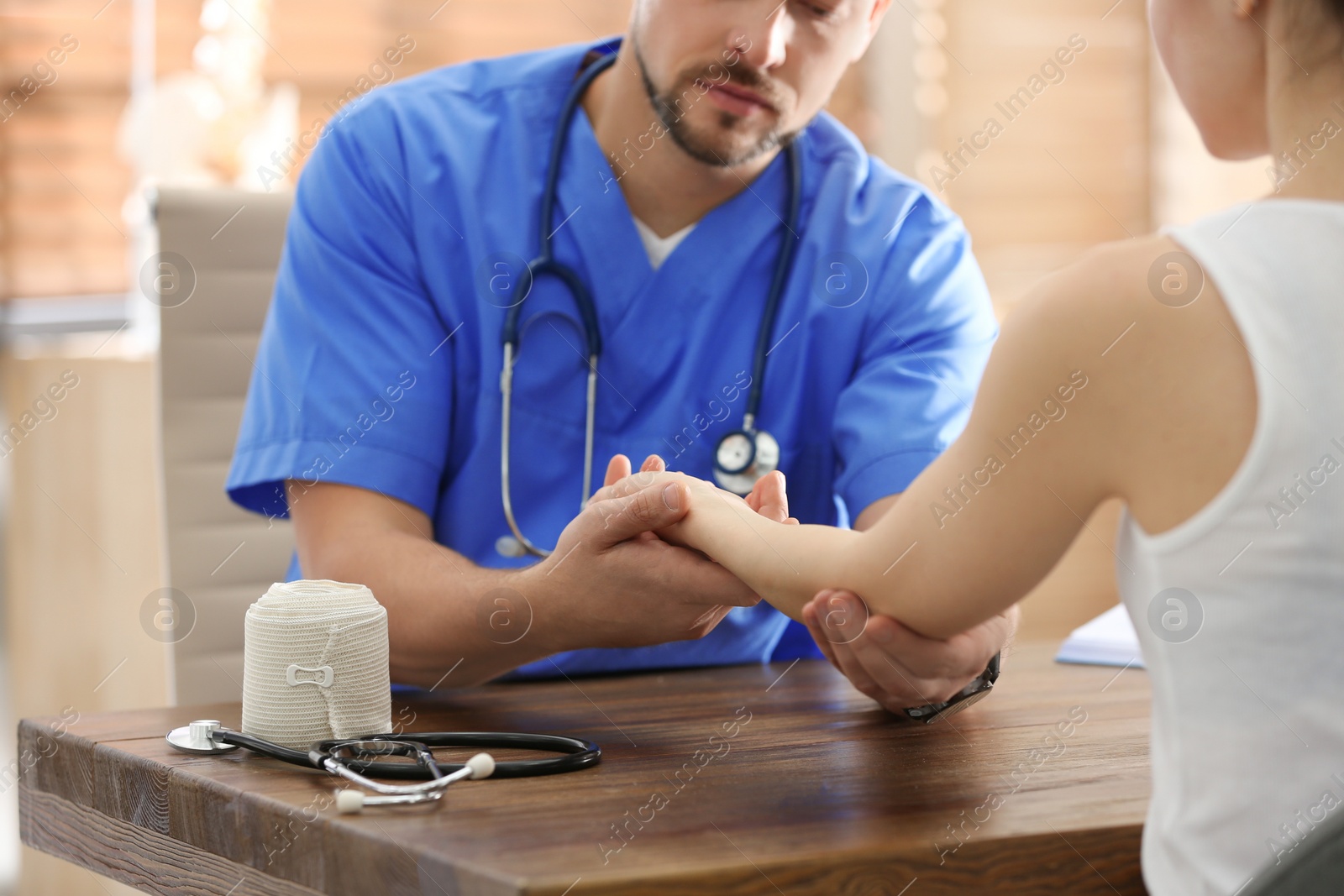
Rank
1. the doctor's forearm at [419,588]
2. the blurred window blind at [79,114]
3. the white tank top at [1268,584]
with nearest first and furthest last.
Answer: the white tank top at [1268,584]
the doctor's forearm at [419,588]
the blurred window blind at [79,114]

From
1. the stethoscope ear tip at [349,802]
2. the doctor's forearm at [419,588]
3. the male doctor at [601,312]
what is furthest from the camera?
the male doctor at [601,312]

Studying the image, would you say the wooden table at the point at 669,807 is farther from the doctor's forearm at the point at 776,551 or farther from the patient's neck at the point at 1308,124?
the patient's neck at the point at 1308,124

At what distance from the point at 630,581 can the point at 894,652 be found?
28cm

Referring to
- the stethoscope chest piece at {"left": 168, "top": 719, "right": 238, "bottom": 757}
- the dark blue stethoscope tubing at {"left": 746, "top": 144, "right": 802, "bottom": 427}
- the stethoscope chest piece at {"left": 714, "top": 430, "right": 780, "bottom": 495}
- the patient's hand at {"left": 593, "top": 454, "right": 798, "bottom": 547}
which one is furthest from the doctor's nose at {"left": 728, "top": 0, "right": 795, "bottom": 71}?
the stethoscope chest piece at {"left": 168, "top": 719, "right": 238, "bottom": 757}

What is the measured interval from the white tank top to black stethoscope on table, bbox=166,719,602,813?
1.25 ft

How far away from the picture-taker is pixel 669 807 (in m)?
0.74

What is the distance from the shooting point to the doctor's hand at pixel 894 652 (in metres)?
0.84

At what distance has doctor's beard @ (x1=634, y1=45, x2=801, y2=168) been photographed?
1441mm

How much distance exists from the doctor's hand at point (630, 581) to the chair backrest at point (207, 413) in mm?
672

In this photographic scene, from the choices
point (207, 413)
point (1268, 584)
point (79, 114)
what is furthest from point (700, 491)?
point (79, 114)

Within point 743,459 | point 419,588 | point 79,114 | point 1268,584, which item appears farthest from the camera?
point 79,114

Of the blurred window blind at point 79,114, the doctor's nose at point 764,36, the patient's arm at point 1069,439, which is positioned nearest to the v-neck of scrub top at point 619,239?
the doctor's nose at point 764,36

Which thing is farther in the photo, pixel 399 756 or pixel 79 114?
pixel 79 114

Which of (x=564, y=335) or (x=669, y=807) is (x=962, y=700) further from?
(x=564, y=335)
